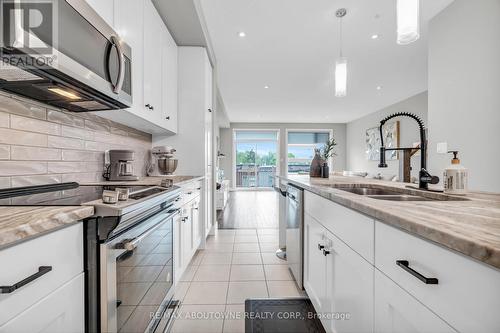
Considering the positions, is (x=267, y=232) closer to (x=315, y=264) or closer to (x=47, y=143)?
(x=315, y=264)

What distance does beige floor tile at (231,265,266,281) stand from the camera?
203cm

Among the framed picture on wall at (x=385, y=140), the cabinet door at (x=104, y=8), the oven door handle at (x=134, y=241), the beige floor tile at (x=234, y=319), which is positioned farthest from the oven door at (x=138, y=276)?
the framed picture on wall at (x=385, y=140)

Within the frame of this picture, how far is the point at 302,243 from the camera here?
1.68 meters

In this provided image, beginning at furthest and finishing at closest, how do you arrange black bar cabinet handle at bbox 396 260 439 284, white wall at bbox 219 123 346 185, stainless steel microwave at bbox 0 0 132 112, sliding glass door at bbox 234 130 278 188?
sliding glass door at bbox 234 130 278 188 < white wall at bbox 219 123 346 185 < stainless steel microwave at bbox 0 0 132 112 < black bar cabinet handle at bbox 396 260 439 284

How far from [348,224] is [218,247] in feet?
7.10

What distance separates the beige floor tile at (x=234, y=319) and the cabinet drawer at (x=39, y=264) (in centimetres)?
109

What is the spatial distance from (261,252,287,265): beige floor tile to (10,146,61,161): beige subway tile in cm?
197

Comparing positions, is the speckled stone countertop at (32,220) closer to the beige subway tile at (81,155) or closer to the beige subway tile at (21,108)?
the beige subway tile at (21,108)

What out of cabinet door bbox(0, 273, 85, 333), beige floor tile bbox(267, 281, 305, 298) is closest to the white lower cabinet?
beige floor tile bbox(267, 281, 305, 298)

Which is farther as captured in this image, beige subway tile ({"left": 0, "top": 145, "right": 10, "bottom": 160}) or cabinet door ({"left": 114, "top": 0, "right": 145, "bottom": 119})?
cabinet door ({"left": 114, "top": 0, "right": 145, "bottom": 119})

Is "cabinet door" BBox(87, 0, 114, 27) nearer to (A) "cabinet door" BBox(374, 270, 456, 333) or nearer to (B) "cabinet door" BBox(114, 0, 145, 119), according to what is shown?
(B) "cabinet door" BBox(114, 0, 145, 119)

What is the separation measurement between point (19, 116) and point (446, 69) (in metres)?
3.56

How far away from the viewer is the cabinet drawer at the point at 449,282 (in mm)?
396

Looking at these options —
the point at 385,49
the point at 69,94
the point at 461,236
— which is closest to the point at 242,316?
the point at 461,236
